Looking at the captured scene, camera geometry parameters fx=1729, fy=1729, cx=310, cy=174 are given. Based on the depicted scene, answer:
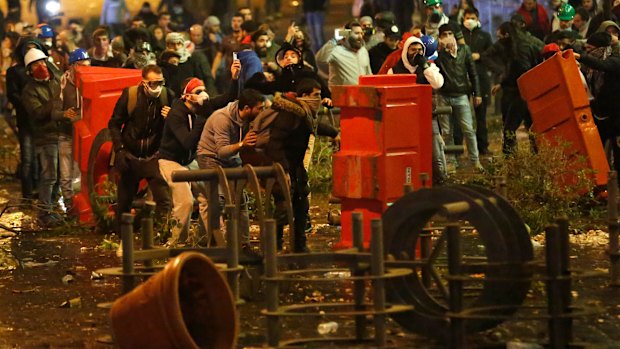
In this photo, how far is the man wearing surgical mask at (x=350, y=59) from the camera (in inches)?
869

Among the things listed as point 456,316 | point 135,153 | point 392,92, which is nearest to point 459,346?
point 456,316

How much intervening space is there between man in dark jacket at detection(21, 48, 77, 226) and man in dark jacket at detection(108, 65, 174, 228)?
8.47ft

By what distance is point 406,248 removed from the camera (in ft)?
36.2

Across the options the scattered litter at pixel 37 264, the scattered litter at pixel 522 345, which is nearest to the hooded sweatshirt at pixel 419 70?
the scattered litter at pixel 37 264

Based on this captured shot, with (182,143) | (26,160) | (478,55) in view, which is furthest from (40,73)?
(478,55)

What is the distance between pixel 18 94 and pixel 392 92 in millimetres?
5953

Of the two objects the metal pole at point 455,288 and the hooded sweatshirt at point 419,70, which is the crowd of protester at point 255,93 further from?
the metal pole at point 455,288

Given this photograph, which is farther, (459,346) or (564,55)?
(564,55)

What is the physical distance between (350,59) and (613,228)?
9.37 m

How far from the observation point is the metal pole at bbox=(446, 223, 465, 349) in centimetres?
1017

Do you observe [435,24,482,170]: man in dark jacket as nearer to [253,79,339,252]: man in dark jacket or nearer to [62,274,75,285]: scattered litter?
[253,79,339,252]: man in dark jacket

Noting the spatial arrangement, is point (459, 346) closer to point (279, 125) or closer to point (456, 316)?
point (456, 316)

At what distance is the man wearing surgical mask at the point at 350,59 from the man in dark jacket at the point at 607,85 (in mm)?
4054

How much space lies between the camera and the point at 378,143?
48.9ft
